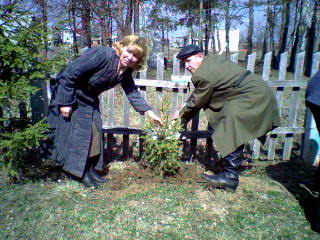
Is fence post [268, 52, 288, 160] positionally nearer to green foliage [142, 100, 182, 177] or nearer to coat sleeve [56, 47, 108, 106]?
green foliage [142, 100, 182, 177]

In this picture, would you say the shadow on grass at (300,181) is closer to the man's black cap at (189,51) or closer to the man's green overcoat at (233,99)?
the man's green overcoat at (233,99)

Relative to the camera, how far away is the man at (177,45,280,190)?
110 inches

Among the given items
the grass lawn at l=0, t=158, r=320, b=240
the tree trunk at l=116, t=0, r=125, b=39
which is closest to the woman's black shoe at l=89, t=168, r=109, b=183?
the grass lawn at l=0, t=158, r=320, b=240

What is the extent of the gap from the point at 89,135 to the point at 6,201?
3.72ft

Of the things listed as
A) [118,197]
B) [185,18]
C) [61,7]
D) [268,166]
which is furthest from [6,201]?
[185,18]

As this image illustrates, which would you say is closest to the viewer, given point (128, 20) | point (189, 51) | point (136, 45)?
point (136, 45)

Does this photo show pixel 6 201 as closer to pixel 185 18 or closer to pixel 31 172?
pixel 31 172

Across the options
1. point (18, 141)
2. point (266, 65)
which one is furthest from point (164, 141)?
point (266, 65)

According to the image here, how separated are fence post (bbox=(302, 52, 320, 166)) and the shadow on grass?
153 millimetres

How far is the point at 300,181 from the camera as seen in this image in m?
3.53

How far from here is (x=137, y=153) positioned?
4305mm

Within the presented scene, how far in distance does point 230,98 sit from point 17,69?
2.49 meters

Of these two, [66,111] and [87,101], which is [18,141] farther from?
[87,101]

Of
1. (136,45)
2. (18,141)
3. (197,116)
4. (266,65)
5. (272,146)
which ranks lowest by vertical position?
(272,146)
